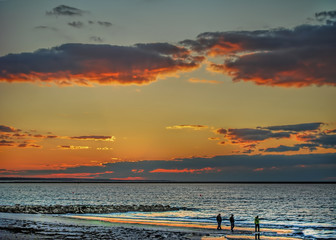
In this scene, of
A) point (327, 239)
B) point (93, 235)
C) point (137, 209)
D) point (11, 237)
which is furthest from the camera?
point (137, 209)

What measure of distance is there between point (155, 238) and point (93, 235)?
717cm

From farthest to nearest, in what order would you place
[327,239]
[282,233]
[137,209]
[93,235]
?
[137,209]
[282,233]
[327,239]
[93,235]

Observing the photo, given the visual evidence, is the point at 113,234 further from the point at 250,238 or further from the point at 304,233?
the point at 304,233

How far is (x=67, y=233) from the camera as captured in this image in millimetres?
44312

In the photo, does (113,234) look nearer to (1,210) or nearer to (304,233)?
(304,233)

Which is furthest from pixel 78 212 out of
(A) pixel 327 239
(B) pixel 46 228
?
(A) pixel 327 239

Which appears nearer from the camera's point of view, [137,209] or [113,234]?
[113,234]

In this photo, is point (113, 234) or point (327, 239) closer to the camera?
point (113, 234)

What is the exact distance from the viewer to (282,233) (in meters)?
52.3

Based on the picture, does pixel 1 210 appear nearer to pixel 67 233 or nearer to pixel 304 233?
pixel 67 233

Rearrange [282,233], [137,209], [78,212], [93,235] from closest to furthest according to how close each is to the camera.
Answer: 1. [93,235]
2. [282,233]
3. [78,212]
4. [137,209]

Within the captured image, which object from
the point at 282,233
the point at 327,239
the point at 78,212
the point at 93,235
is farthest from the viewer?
the point at 78,212

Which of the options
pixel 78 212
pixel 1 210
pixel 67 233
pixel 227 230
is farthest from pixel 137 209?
pixel 67 233

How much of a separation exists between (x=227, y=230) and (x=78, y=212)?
40050 millimetres
